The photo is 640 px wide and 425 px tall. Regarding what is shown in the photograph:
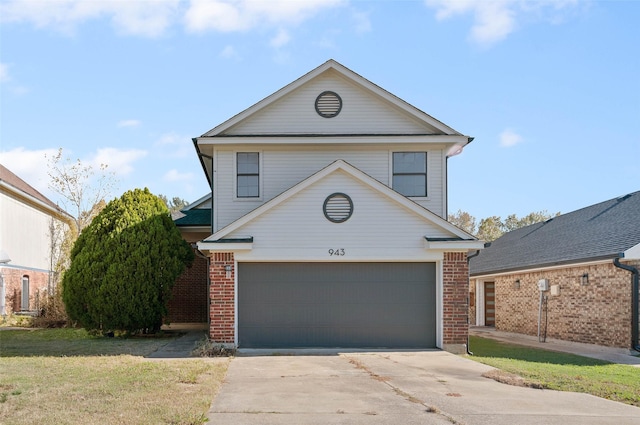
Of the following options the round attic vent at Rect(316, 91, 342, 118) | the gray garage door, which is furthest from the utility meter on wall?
the round attic vent at Rect(316, 91, 342, 118)

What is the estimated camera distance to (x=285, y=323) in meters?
14.6

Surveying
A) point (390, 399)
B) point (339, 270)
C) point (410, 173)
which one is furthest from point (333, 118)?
point (390, 399)

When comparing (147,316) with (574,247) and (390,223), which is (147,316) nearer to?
(390,223)

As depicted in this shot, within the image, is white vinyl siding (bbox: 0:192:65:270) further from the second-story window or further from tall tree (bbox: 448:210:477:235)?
tall tree (bbox: 448:210:477:235)

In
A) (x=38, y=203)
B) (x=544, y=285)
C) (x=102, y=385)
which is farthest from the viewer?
(x=38, y=203)

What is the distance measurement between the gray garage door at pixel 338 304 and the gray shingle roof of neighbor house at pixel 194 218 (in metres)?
6.12

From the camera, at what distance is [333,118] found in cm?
1683

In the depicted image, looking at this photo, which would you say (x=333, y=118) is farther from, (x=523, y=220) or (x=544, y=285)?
(x=523, y=220)

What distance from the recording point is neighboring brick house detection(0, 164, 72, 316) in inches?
992

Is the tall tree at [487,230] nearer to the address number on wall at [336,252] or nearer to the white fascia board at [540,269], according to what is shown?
the white fascia board at [540,269]

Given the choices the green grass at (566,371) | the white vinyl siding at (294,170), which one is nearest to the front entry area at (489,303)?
the green grass at (566,371)

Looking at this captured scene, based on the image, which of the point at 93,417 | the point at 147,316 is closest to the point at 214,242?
the point at 147,316

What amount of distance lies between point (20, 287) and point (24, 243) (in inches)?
85.5

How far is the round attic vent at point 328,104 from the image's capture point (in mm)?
16844
